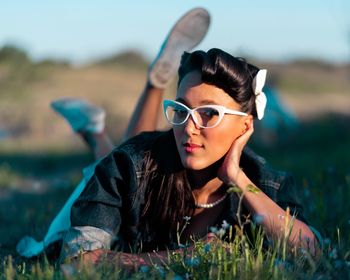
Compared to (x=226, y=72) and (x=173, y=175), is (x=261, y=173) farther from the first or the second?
(x=226, y=72)

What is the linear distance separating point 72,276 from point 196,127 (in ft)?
4.08

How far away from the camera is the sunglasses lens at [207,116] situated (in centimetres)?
395

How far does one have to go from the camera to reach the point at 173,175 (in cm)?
417

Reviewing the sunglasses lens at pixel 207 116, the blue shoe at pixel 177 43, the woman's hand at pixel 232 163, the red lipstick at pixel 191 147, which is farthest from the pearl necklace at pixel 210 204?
the blue shoe at pixel 177 43

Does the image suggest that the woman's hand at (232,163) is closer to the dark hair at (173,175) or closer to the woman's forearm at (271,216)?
the woman's forearm at (271,216)

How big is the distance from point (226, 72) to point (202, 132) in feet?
1.10

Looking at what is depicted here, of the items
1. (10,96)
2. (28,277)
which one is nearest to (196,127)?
(28,277)

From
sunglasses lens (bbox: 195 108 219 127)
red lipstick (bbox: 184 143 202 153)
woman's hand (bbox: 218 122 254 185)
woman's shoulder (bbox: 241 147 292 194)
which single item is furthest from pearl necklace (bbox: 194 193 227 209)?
sunglasses lens (bbox: 195 108 219 127)

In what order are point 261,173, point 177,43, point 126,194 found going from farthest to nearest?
point 177,43, point 261,173, point 126,194

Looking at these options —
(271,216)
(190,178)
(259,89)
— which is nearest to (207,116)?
(259,89)

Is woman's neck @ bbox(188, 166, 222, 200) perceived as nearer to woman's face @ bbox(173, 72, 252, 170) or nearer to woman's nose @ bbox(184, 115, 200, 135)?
woman's face @ bbox(173, 72, 252, 170)

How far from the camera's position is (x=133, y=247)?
4250mm

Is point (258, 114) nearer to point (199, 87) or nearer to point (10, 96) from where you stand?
point (199, 87)

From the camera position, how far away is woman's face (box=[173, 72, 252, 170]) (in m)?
3.95
